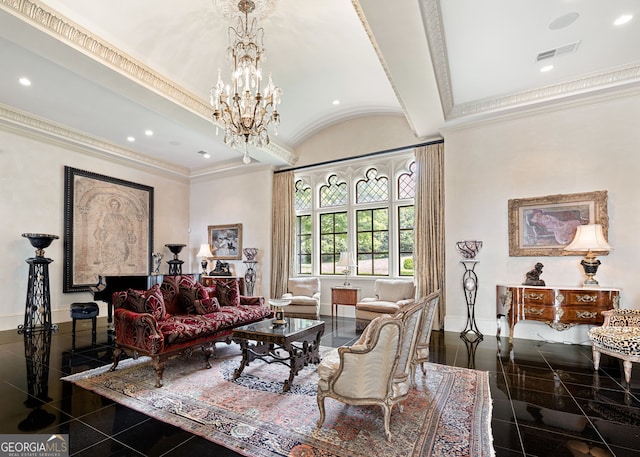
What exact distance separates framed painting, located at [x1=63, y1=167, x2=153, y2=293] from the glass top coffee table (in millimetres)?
5452

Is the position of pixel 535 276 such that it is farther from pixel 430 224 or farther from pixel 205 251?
pixel 205 251

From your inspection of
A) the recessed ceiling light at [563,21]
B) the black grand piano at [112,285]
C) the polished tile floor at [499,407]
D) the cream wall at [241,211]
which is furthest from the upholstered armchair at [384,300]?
the recessed ceiling light at [563,21]

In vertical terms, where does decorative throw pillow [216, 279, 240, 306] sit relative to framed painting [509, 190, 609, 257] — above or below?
below

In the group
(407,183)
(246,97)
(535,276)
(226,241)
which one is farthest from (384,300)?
(226,241)

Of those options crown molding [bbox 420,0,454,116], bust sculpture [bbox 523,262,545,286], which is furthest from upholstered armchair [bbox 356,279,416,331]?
crown molding [bbox 420,0,454,116]

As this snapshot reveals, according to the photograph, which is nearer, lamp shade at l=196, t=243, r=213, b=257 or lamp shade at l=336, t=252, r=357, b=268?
lamp shade at l=336, t=252, r=357, b=268

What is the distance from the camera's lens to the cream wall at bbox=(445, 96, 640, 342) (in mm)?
4770

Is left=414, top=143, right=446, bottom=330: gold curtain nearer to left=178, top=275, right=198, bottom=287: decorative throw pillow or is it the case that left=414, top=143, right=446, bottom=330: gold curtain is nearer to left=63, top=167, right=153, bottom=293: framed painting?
left=178, top=275, right=198, bottom=287: decorative throw pillow

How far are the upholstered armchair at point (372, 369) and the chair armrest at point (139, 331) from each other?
2020 mm

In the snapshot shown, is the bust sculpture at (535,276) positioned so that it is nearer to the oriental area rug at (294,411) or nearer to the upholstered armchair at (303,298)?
the oriental area rug at (294,411)

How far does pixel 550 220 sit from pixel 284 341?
4785 millimetres

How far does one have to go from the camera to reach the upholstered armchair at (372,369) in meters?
2.33

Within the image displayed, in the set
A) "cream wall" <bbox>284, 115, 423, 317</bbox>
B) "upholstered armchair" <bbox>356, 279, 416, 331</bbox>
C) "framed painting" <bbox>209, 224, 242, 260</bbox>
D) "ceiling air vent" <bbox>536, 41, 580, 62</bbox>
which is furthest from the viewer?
"framed painting" <bbox>209, 224, 242, 260</bbox>

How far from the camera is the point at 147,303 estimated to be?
3986 mm
